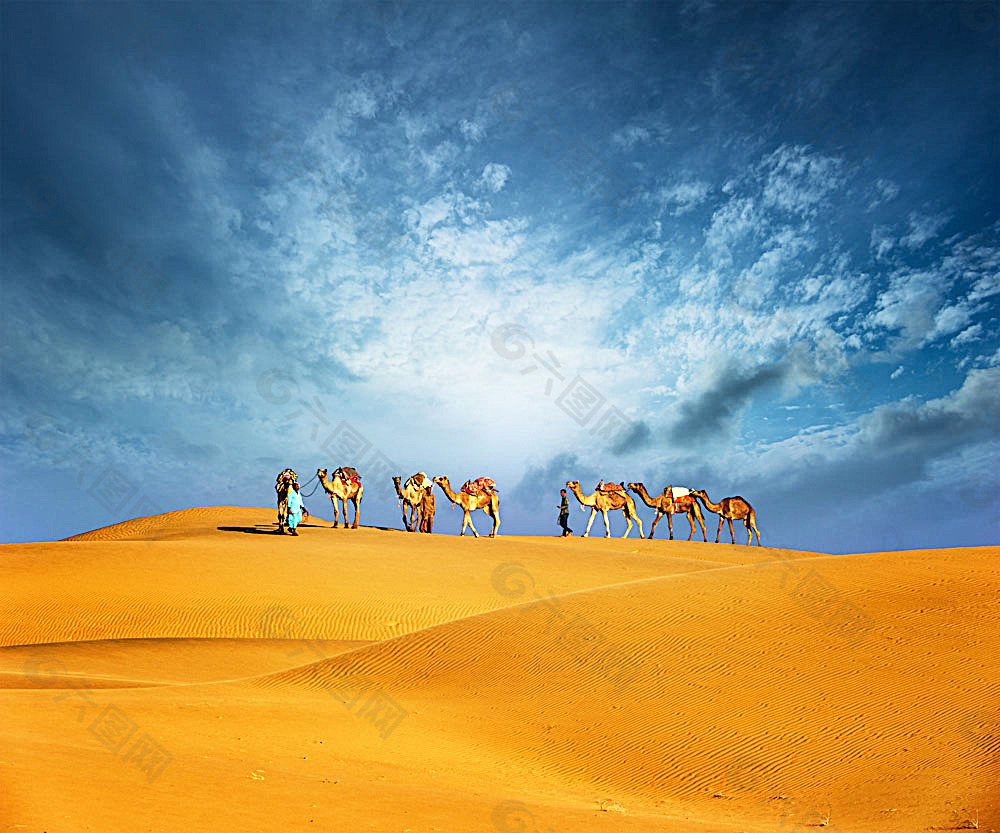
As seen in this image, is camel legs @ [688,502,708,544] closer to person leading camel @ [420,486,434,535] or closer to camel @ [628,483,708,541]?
camel @ [628,483,708,541]

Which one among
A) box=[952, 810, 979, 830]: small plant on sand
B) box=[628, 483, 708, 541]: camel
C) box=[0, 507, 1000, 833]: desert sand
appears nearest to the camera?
box=[952, 810, 979, 830]: small plant on sand

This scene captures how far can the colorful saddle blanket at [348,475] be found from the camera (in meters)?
32.0

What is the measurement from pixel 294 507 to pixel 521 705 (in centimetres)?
2142

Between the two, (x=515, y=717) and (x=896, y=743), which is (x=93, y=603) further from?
(x=896, y=743)

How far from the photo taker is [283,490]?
29359 millimetres

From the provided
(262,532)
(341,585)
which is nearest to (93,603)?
(341,585)

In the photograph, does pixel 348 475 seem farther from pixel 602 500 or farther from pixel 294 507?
pixel 602 500

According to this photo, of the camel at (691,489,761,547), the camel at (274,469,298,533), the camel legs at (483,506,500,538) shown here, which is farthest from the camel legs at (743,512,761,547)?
the camel at (274,469,298,533)

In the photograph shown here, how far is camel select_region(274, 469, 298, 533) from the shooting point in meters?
28.4

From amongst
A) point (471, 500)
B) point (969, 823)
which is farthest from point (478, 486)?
point (969, 823)

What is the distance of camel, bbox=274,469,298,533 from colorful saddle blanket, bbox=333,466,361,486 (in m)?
2.77

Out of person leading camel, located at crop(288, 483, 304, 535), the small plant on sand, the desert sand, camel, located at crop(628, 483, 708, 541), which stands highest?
camel, located at crop(628, 483, 708, 541)

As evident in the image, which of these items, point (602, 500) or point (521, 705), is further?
point (602, 500)

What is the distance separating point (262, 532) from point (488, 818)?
29214 millimetres
